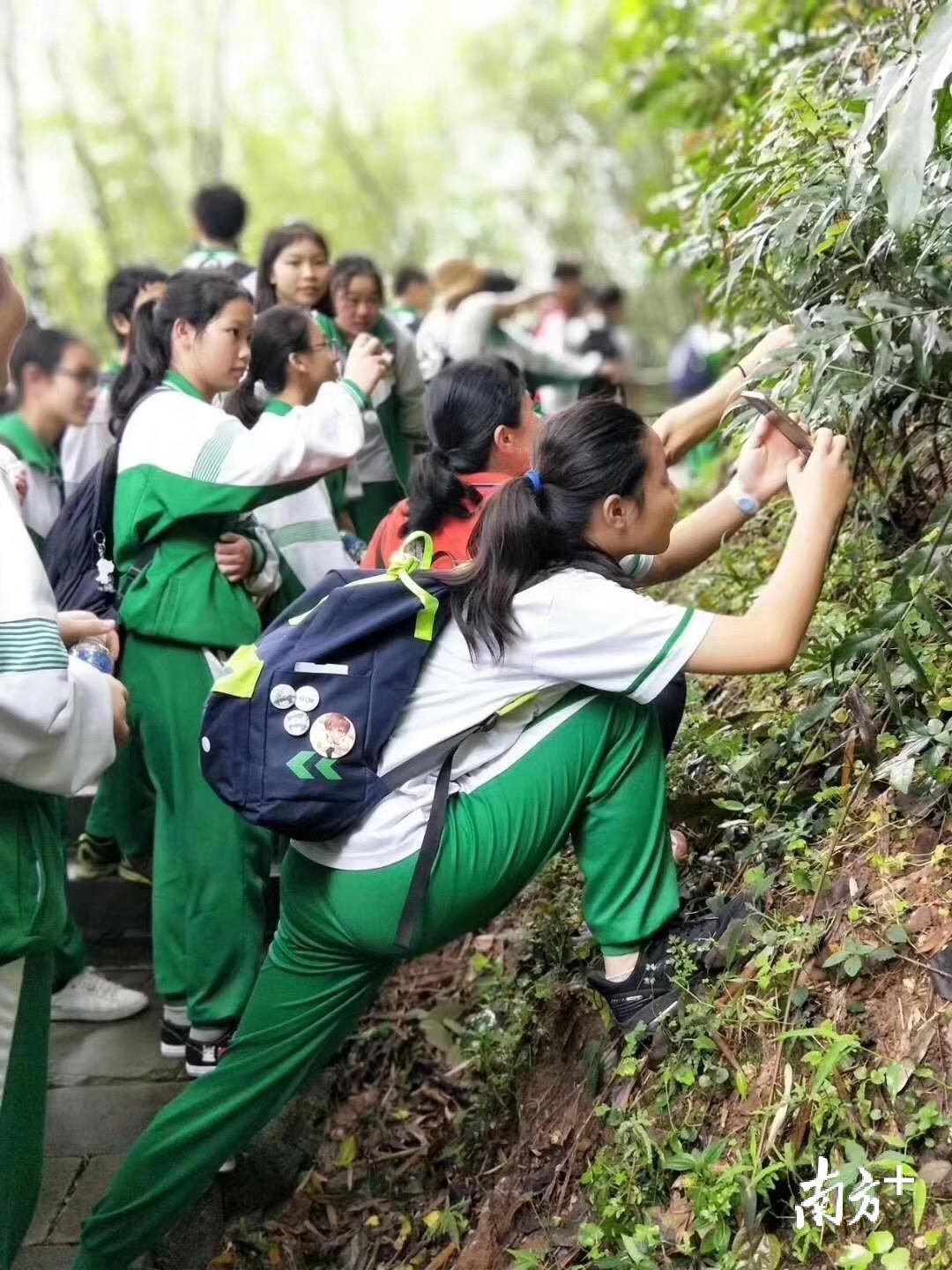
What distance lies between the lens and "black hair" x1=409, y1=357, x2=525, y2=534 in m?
3.72

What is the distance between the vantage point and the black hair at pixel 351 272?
17.7ft

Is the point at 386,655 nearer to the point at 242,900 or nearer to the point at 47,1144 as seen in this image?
the point at 242,900

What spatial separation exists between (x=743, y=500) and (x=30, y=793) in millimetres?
1684

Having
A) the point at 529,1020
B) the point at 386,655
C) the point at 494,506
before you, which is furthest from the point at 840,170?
the point at 529,1020

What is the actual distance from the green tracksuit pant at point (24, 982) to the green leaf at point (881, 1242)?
1566 millimetres

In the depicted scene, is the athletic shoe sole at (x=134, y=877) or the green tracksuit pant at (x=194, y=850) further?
the athletic shoe sole at (x=134, y=877)

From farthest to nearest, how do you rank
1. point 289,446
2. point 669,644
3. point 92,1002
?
point 92,1002 → point 289,446 → point 669,644

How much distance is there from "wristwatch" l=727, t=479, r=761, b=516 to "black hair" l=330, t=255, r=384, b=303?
2621 mm

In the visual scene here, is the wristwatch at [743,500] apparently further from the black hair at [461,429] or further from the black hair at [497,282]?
the black hair at [497,282]

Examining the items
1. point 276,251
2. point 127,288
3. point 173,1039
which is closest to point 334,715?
point 173,1039

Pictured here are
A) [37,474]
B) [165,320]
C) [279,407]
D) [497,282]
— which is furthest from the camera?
[497,282]

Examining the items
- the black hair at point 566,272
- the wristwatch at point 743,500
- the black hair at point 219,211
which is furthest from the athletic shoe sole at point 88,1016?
the black hair at point 566,272

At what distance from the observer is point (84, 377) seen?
17.9 feet

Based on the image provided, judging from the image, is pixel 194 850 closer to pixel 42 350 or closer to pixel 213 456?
pixel 213 456
